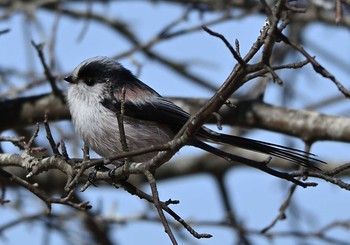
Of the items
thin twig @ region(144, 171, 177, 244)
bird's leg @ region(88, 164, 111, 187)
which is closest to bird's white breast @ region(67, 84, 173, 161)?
bird's leg @ region(88, 164, 111, 187)

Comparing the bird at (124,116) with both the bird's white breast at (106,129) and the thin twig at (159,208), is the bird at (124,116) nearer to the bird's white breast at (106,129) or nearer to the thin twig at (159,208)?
the bird's white breast at (106,129)

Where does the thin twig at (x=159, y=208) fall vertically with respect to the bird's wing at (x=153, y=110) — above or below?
below

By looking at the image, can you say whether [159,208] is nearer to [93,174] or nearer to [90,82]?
[93,174]

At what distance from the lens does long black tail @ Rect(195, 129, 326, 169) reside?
114 inches

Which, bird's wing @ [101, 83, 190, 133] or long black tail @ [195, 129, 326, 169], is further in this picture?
bird's wing @ [101, 83, 190, 133]

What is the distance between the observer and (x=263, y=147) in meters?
2.98

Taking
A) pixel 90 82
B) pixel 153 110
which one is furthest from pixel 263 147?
pixel 90 82

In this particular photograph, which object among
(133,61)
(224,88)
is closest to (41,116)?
(133,61)

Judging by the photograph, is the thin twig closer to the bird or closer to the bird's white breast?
the bird

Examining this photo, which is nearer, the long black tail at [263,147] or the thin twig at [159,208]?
the thin twig at [159,208]

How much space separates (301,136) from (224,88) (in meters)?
1.88

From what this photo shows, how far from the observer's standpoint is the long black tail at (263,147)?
2.90 m

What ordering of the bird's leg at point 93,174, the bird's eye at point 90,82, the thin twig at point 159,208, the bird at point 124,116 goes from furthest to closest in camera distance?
1. the bird's eye at point 90,82
2. the bird at point 124,116
3. the bird's leg at point 93,174
4. the thin twig at point 159,208

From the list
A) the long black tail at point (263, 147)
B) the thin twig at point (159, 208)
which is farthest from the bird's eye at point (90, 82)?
the thin twig at point (159, 208)
